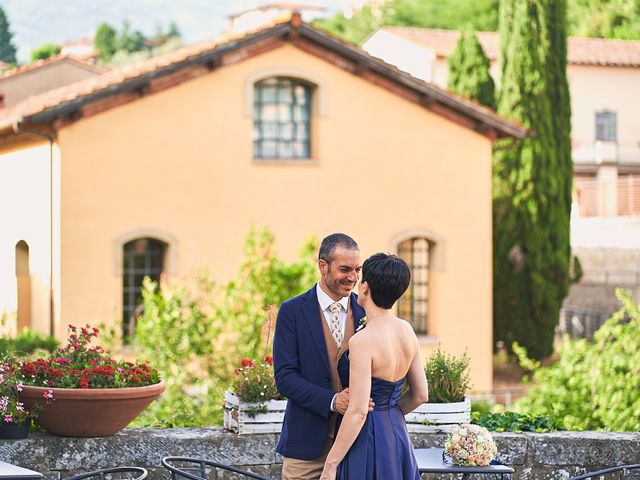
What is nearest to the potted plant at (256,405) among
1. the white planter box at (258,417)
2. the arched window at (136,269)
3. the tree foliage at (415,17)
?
the white planter box at (258,417)

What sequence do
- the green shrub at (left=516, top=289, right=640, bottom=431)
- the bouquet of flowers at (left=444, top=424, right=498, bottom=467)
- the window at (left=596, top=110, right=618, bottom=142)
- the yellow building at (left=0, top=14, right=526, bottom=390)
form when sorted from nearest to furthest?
the bouquet of flowers at (left=444, top=424, right=498, bottom=467)
the green shrub at (left=516, top=289, right=640, bottom=431)
the yellow building at (left=0, top=14, right=526, bottom=390)
the window at (left=596, top=110, right=618, bottom=142)

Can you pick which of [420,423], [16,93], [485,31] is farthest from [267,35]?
[485,31]

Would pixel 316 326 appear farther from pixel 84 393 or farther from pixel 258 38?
pixel 258 38

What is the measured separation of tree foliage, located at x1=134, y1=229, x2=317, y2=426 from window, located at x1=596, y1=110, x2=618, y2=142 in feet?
111

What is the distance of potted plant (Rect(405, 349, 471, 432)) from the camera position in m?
6.22

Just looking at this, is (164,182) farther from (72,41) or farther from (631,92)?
(72,41)

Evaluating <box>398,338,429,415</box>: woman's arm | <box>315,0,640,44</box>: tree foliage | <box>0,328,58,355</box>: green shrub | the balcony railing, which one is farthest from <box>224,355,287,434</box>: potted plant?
<box>315,0,640,44</box>: tree foliage

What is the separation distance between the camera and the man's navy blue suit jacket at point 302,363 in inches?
191

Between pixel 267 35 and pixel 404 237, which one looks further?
pixel 404 237

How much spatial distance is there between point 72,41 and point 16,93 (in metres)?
37.1

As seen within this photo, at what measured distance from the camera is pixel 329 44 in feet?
61.2

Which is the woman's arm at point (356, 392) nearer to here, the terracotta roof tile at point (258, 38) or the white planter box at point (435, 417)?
the white planter box at point (435, 417)

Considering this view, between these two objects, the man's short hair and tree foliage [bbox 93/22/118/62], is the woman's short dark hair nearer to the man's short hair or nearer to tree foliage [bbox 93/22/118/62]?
the man's short hair

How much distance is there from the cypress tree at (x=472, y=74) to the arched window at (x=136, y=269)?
28.1ft
